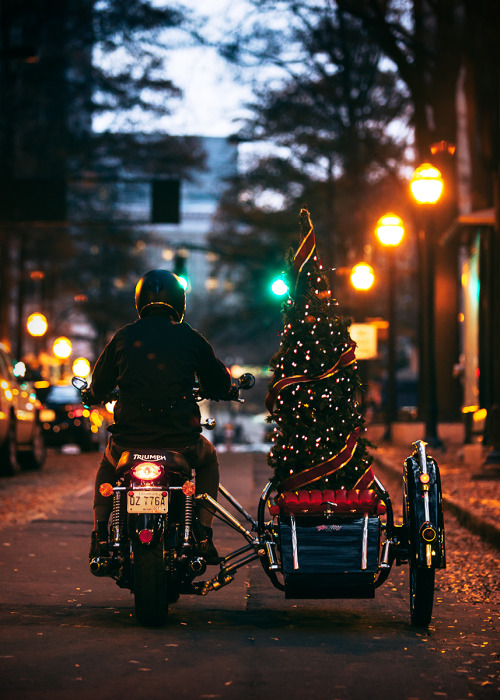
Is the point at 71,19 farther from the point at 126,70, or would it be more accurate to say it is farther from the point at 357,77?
the point at 357,77

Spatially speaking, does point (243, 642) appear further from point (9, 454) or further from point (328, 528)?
point (9, 454)

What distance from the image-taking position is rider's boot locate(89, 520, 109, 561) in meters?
6.60

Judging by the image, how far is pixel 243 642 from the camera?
6.36 meters

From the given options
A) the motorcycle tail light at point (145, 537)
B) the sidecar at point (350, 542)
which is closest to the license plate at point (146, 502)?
the motorcycle tail light at point (145, 537)

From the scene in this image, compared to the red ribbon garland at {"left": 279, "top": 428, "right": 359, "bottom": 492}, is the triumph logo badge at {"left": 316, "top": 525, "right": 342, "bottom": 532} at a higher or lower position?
lower

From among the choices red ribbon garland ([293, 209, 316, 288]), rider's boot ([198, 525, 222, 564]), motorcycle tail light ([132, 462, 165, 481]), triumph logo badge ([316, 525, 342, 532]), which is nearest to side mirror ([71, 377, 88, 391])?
motorcycle tail light ([132, 462, 165, 481])

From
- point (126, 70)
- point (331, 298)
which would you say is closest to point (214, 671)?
point (331, 298)

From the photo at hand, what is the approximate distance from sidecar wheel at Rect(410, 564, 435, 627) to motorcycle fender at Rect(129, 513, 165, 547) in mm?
1365

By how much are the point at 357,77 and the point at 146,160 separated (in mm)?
7599

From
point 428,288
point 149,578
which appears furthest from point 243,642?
point 428,288

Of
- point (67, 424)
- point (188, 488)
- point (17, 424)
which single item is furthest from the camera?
point (67, 424)

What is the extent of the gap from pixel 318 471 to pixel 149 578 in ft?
4.20

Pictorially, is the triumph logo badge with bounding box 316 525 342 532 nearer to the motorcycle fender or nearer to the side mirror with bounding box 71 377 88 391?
the motorcycle fender

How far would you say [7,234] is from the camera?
36062 millimetres
